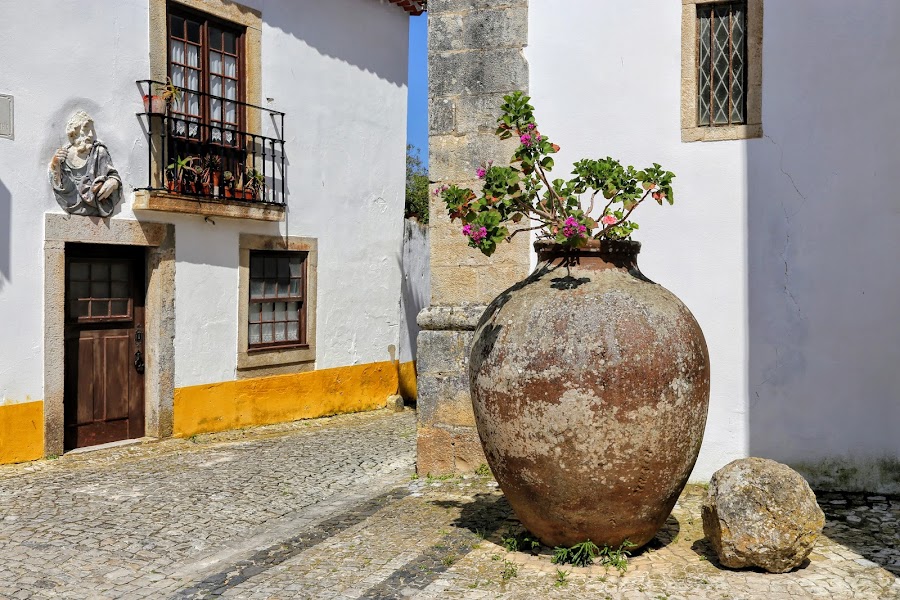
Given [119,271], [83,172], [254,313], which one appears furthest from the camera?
[254,313]

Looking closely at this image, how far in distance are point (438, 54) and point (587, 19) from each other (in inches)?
44.0

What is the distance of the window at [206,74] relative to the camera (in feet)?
29.9

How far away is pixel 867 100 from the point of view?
19.1 feet

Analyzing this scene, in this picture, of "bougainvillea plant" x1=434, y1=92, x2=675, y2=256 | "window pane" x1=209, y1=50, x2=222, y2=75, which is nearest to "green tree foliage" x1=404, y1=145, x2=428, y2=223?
"window pane" x1=209, y1=50, x2=222, y2=75

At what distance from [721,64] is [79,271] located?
5.89 meters

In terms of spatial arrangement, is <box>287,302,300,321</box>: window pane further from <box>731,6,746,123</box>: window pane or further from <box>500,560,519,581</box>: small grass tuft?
<box>500,560,519,581</box>: small grass tuft

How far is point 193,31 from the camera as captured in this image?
30.6 feet

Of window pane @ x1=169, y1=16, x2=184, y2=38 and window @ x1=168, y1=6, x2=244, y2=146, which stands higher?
window pane @ x1=169, y1=16, x2=184, y2=38

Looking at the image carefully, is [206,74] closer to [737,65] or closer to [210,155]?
[210,155]

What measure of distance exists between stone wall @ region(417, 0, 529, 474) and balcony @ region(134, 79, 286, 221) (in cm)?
320

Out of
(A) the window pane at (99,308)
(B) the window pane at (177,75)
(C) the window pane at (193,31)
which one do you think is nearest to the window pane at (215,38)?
(C) the window pane at (193,31)

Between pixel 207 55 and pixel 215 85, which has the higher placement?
pixel 207 55

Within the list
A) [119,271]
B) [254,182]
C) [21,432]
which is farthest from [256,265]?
[21,432]

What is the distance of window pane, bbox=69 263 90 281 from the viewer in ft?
→ 27.2
